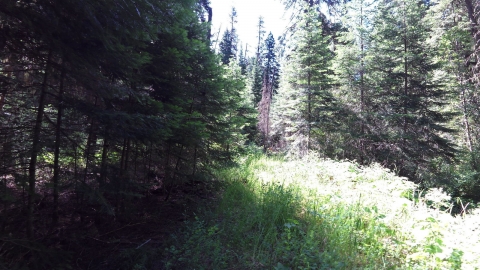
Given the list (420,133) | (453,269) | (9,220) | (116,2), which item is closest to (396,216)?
(453,269)

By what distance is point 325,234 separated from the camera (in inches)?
148

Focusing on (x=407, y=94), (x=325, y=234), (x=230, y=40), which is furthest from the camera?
(x=230, y=40)

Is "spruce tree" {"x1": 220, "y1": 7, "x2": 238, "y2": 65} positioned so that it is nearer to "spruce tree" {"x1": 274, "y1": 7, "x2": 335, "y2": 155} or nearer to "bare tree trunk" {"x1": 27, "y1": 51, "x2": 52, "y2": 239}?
"spruce tree" {"x1": 274, "y1": 7, "x2": 335, "y2": 155}

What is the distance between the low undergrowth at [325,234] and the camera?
3168 millimetres

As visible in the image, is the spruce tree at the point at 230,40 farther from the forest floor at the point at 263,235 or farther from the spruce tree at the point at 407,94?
the forest floor at the point at 263,235

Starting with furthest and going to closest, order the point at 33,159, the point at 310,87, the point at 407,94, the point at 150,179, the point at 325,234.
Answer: the point at 310,87 < the point at 407,94 < the point at 150,179 < the point at 325,234 < the point at 33,159

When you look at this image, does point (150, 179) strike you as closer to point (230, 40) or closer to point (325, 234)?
point (325, 234)

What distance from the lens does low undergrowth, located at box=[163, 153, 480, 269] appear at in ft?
10.4

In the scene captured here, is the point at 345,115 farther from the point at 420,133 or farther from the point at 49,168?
the point at 49,168

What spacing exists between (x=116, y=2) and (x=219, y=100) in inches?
146

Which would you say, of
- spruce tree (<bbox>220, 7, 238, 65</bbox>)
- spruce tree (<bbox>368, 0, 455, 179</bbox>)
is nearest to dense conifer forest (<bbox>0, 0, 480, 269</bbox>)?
spruce tree (<bbox>368, 0, 455, 179</bbox>)

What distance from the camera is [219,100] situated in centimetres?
639

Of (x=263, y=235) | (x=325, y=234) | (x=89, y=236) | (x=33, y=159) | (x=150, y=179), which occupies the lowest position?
(x=89, y=236)

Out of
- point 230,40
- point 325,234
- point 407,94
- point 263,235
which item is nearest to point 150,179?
point 263,235
